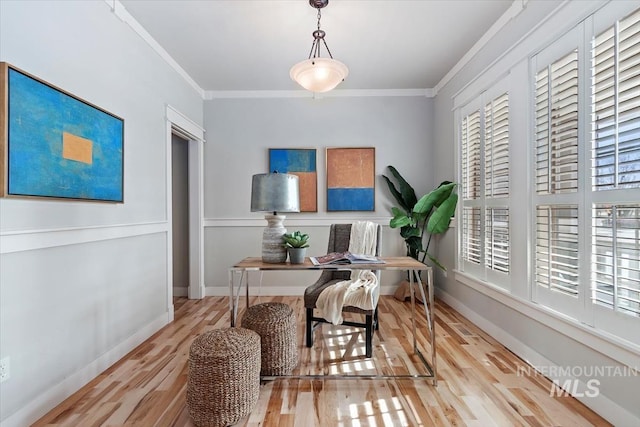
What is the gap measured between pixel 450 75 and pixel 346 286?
2745 millimetres

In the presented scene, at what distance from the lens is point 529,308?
7.25 feet

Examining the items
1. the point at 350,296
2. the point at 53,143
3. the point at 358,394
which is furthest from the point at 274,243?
the point at 53,143

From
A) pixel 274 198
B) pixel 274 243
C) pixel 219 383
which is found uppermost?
pixel 274 198

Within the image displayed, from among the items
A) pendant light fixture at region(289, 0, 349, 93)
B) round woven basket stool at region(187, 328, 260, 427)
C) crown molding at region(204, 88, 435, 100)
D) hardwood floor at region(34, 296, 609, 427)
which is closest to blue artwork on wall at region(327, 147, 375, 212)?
crown molding at region(204, 88, 435, 100)

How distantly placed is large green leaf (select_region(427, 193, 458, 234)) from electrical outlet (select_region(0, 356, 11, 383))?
331cm

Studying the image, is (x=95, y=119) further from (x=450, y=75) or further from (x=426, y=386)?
(x=450, y=75)

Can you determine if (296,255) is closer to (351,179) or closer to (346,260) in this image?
(346,260)

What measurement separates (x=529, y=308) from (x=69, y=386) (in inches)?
120

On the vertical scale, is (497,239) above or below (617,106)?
below

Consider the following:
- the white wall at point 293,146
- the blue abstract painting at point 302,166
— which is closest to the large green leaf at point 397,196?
the white wall at point 293,146

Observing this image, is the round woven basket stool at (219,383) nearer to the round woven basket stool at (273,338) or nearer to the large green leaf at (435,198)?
the round woven basket stool at (273,338)

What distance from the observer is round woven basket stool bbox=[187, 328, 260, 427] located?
5.18 feet

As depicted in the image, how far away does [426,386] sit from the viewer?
6.42 ft

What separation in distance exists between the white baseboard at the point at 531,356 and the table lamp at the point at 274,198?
1.87 m
